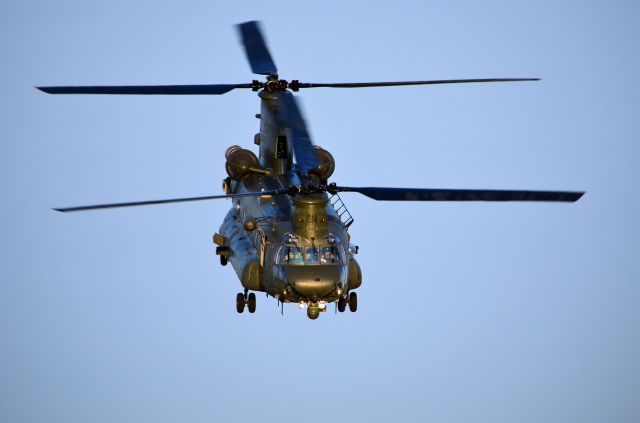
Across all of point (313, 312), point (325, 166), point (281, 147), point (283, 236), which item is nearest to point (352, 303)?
point (313, 312)

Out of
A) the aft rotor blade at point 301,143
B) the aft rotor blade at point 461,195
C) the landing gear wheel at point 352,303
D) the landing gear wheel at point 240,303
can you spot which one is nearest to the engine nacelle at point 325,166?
the landing gear wheel at point 352,303

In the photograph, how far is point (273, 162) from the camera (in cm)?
7425

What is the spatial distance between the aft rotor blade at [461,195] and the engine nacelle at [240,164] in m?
9.59

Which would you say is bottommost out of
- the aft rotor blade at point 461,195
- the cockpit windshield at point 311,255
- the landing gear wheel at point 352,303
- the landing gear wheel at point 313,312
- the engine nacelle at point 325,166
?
the landing gear wheel at point 313,312

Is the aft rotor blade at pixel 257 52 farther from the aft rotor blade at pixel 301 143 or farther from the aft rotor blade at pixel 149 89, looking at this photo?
the aft rotor blade at pixel 301 143

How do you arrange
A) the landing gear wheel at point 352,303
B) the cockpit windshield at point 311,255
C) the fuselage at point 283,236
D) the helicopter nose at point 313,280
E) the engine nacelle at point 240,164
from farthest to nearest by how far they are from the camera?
the engine nacelle at point 240,164, the landing gear wheel at point 352,303, the cockpit windshield at point 311,255, the fuselage at point 283,236, the helicopter nose at point 313,280

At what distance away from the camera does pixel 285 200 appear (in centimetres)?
7006

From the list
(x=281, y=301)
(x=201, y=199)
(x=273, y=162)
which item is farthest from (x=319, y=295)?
(x=273, y=162)

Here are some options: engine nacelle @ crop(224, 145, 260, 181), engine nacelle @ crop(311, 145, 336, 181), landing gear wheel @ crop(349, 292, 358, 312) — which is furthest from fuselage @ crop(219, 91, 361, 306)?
engine nacelle @ crop(311, 145, 336, 181)

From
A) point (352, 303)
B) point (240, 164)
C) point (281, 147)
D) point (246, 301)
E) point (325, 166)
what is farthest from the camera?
point (281, 147)

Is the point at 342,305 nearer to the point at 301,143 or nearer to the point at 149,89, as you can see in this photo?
the point at 301,143

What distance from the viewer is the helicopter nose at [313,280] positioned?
64625 millimetres

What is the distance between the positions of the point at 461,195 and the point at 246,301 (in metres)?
11.0

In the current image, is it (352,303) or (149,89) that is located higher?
(149,89)
